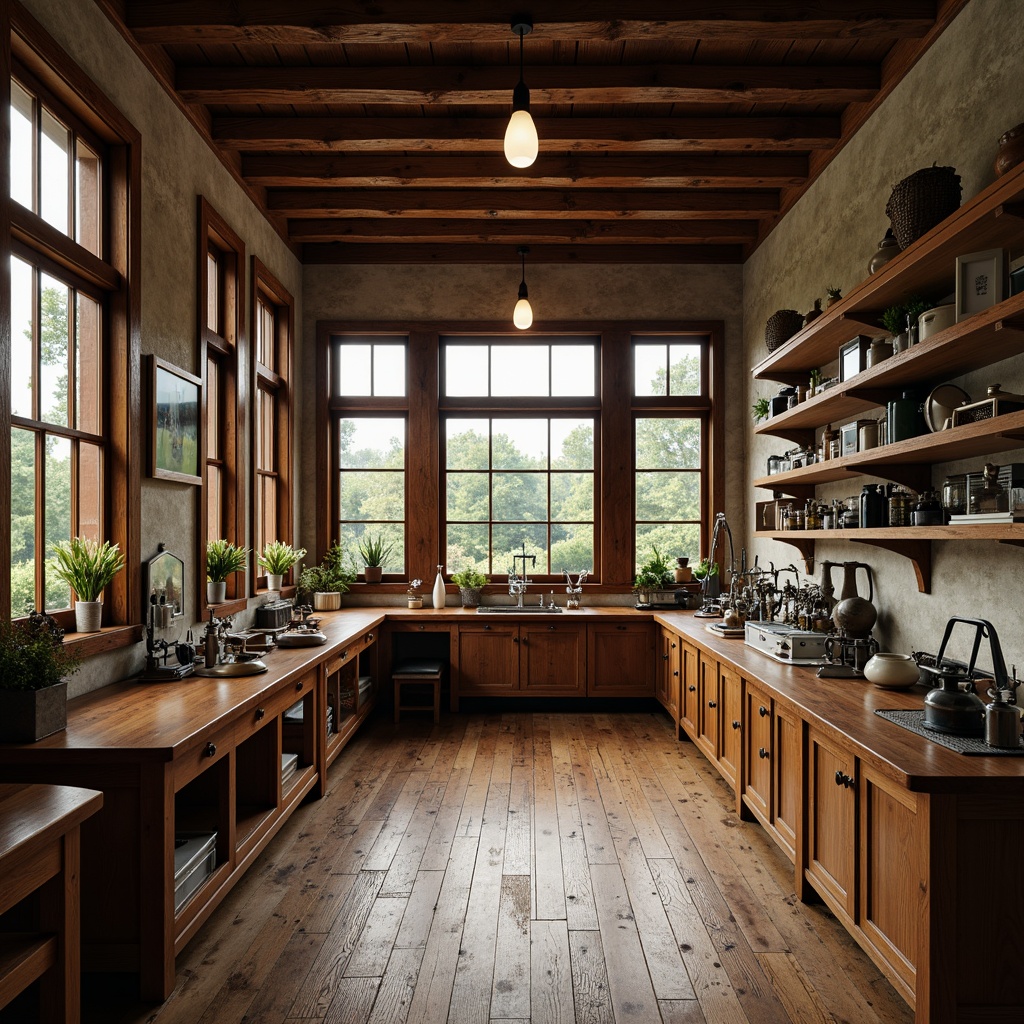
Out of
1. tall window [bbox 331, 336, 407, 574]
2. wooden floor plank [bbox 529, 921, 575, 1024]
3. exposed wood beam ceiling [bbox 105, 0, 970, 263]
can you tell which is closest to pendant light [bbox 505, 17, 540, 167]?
exposed wood beam ceiling [bbox 105, 0, 970, 263]

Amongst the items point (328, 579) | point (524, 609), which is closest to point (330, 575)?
point (328, 579)

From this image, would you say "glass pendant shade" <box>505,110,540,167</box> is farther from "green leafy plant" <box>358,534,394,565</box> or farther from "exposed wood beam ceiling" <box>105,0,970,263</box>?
"green leafy plant" <box>358,534,394,565</box>

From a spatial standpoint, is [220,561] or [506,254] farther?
[506,254]

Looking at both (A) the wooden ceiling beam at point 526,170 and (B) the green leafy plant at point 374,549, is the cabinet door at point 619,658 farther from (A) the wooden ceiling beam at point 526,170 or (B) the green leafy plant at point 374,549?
(A) the wooden ceiling beam at point 526,170

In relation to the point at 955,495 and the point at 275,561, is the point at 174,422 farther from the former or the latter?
the point at 955,495

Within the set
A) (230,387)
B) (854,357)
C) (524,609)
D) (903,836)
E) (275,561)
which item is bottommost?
(903,836)

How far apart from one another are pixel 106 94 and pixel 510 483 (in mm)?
3960

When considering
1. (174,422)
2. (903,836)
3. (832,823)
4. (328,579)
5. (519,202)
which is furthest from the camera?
(328,579)

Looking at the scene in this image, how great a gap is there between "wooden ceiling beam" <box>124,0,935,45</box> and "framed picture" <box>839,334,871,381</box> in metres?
1.33

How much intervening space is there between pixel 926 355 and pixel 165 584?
3.46m

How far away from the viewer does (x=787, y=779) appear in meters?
3.10

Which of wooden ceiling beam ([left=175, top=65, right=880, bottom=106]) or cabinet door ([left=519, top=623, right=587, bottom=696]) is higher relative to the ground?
wooden ceiling beam ([left=175, top=65, right=880, bottom=106])

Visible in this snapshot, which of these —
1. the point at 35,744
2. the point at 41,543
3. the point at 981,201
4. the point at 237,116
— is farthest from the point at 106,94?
the point at 981,201

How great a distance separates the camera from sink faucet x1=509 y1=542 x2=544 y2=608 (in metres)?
6.17
